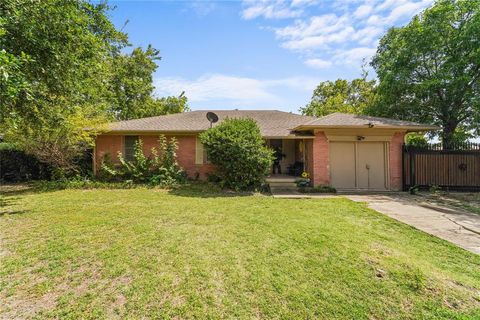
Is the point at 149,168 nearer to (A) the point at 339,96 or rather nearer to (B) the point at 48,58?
(B) the point at 48,58

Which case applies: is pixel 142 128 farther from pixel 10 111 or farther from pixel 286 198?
pixel 286 198

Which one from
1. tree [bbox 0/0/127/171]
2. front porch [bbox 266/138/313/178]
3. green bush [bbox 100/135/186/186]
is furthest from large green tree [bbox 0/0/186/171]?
front porch [bbox 266/138/313/178]

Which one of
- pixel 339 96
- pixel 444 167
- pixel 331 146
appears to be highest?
pixel 339 96

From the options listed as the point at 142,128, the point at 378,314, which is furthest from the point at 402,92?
the point at 378,314

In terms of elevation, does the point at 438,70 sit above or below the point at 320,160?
above

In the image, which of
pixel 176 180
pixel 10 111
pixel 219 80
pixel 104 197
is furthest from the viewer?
pixel 219 80

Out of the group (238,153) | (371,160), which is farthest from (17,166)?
(371,160)

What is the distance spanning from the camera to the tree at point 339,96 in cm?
2842

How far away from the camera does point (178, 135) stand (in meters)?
13.6

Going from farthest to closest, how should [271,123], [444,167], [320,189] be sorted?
[271,123] < [444,167] < [320,189]

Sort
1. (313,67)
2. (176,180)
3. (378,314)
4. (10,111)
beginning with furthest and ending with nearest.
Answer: (313,67) < (176,180) < (10,111) < (378,314)

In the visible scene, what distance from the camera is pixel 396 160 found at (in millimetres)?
11852

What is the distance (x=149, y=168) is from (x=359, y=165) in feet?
32.9

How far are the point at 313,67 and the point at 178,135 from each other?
8.95 metres
